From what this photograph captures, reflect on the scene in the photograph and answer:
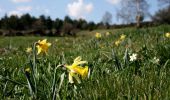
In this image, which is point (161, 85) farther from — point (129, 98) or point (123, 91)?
point (129, 98)

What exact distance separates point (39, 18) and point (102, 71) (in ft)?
244

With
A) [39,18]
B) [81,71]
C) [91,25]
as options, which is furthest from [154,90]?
[91,25]

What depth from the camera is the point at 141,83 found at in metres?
2.91

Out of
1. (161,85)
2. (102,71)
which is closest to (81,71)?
(161,85)

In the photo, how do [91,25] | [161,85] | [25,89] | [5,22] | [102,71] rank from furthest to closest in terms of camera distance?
[91,25] → [5,22] → [102,71] → [25,89] → [161,85]

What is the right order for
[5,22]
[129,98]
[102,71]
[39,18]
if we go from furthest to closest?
[39,18] < [5,22] < [102,71] < [129,98]

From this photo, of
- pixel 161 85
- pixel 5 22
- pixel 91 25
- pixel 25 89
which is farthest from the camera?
pixel 91 25

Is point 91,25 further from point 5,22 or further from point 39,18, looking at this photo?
point 5,22

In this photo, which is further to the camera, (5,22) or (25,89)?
(5,22)

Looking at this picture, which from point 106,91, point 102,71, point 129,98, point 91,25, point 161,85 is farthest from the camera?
point 91,25

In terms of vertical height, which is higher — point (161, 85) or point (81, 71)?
point (81, 71)

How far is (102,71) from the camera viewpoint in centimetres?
373

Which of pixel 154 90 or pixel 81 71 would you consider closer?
pixel 81 71

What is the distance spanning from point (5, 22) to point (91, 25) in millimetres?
23532
